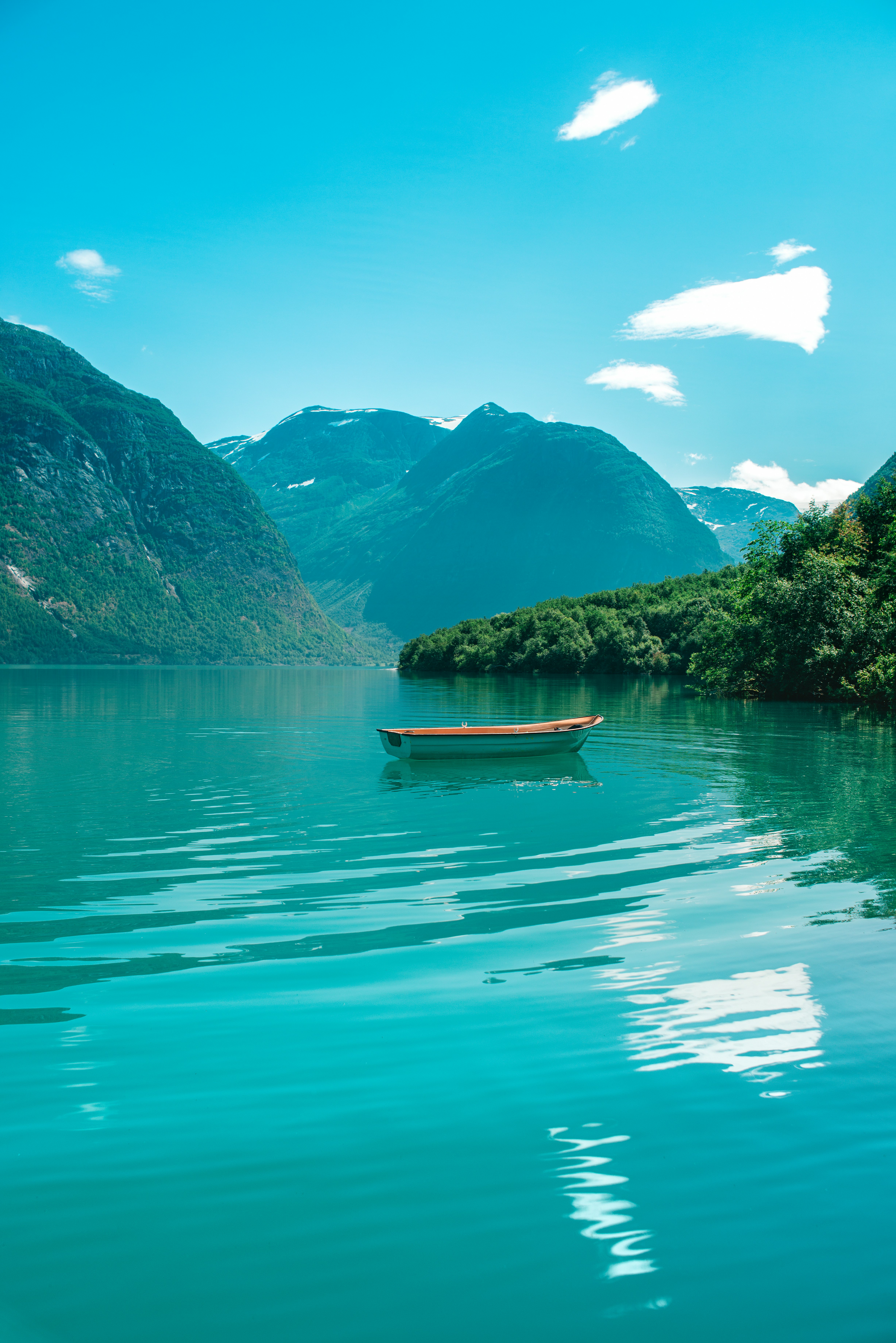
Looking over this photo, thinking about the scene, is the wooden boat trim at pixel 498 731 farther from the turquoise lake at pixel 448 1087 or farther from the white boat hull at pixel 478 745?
the turquoise lake at pixel 448 1087

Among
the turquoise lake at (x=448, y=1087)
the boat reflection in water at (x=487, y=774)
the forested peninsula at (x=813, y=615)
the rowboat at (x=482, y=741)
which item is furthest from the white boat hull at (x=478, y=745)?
the forested peninsula at (x=813, y=615)

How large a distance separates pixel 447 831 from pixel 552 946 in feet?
31.5

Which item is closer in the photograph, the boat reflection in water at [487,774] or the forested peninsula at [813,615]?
the boat reflection in water at [487,774]

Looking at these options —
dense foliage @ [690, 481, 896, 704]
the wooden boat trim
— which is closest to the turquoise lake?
the wooden boat trim

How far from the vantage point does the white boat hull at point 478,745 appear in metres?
34.3

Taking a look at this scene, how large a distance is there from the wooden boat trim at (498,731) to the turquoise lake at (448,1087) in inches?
506

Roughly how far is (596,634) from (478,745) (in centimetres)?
11812

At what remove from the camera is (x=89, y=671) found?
618ft

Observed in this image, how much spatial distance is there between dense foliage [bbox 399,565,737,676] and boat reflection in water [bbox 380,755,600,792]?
77032 millimetres

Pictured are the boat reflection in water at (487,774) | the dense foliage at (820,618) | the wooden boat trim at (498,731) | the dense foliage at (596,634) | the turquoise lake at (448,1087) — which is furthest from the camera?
the dense foliage at (596,634)

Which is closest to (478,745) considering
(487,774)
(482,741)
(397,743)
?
(482,741)

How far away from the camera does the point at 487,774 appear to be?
33.3 meters

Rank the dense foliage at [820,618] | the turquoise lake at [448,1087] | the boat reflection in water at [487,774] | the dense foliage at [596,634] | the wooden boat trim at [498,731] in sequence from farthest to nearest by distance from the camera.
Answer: the dense foliage at [596,634] → the dense foliage at [820,618] → the wooden boat trim at [498,731] → the boat reflection in water at [487,774] → the turquoise lake at [448,1087]

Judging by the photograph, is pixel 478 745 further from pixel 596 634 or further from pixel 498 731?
pixel 596 634
